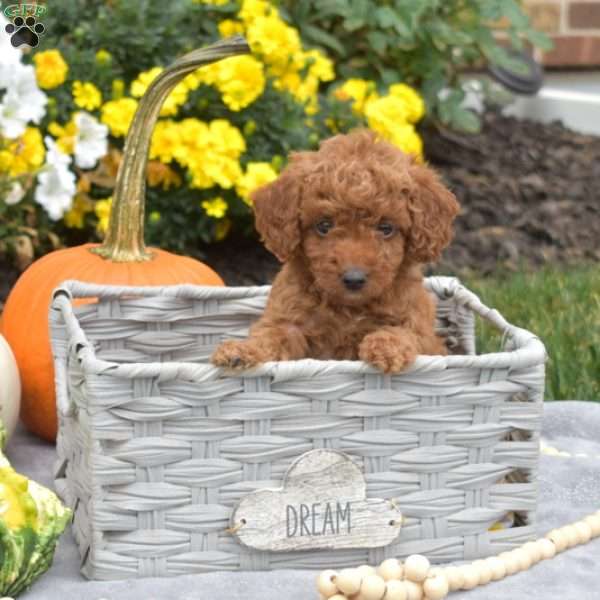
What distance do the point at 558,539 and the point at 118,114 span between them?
2487 millimetres

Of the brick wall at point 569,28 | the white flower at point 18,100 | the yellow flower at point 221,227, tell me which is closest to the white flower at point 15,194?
the white flower at point 18,100

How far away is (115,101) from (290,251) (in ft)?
6.99

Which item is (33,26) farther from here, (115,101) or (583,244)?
(583,244)

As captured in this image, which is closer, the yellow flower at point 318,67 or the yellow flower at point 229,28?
A: the yellow flower at point 229,28

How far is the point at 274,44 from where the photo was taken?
4.66 meters

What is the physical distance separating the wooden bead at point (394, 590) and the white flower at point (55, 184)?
2187 mm

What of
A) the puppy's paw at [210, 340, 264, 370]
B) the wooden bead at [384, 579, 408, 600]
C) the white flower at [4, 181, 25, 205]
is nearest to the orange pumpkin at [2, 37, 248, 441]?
the white flower at [4, 181, 25, 205]

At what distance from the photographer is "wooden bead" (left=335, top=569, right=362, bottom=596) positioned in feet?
7.66

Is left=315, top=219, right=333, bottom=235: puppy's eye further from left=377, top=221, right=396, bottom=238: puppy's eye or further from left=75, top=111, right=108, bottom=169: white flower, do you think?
left=75, top=111, right=108, bottom=169: white flower

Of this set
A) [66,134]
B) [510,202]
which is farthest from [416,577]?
[510,202]

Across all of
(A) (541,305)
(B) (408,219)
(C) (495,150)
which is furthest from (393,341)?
(C) (495,150)

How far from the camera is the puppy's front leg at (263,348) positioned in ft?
7.97

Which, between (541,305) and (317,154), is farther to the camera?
(541,305)

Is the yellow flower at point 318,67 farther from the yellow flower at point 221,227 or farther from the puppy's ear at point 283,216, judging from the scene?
the puppy's ear at point 283,216
